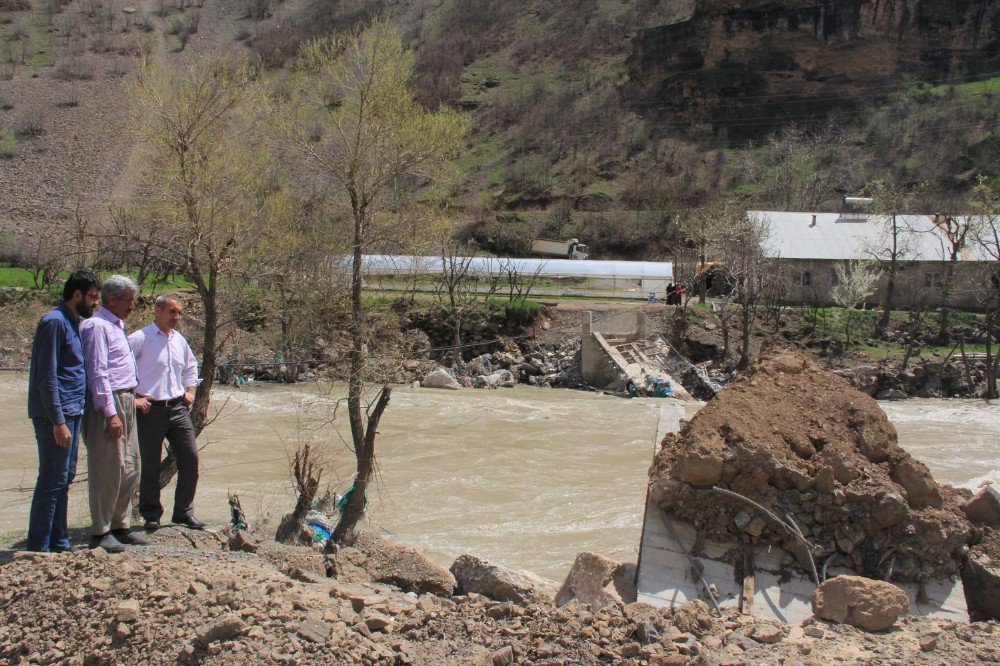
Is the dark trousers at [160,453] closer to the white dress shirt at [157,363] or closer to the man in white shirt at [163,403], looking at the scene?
the man in white shirt at [163,403]

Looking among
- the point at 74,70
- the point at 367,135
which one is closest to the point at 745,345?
the point at 367,135

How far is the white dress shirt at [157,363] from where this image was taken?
5.93m

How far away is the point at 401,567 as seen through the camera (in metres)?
5.75

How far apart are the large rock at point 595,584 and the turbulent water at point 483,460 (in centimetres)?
261

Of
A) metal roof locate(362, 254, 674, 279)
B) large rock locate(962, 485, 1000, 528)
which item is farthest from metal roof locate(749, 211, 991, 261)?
large rock locate(962, 485, 1000, 528)

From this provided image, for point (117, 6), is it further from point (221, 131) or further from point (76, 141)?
point (221, 131)

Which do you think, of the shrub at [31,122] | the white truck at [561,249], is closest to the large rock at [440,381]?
the white truck at [561,249]

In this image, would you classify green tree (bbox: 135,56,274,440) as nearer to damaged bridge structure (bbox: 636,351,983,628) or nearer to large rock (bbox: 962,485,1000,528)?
damaged bridge structure (bbox: 636,351,983,628)

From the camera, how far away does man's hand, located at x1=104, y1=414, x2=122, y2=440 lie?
512 cm

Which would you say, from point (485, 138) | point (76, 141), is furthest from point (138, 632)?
point (76, 141)

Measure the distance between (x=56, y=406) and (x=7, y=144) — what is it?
6716 centimetres

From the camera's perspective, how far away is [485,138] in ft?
207

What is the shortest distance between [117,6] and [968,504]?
10304 cm

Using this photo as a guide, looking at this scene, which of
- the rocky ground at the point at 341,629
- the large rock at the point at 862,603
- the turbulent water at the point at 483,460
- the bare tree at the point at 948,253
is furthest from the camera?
the bare tree at the point at 948,253
